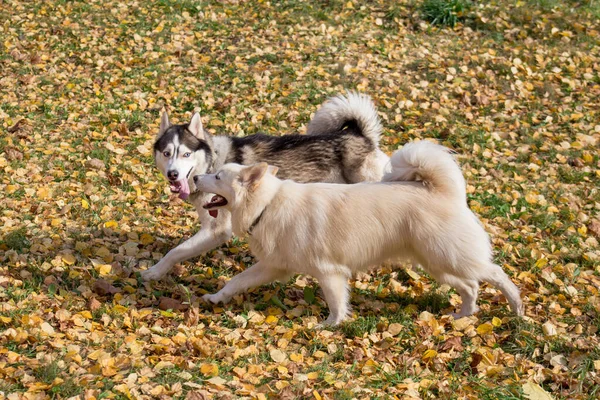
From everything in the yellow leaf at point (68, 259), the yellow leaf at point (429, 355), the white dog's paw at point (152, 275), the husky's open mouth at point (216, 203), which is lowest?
the yellow leaf at point (429, 355)

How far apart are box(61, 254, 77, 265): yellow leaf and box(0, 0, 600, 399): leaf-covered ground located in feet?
0.11

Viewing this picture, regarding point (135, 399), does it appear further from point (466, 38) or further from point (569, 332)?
point (466, 38)

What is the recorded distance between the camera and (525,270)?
20.8ft

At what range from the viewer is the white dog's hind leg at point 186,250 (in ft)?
19.7

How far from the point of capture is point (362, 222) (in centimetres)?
521

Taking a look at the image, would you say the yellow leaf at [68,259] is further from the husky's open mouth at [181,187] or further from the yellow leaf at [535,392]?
the yellow leaf at [535,392]

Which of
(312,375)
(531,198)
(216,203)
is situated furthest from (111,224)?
(531,198)

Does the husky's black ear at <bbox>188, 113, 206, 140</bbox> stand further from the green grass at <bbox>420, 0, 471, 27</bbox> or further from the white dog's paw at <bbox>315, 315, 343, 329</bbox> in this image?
the green grass at <bbox>420, 0, 471, 27</bbox>

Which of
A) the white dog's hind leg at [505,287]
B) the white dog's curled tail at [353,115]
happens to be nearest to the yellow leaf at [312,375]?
the white dog's hind leg at [505,287]

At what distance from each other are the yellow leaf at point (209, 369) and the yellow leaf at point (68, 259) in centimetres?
207

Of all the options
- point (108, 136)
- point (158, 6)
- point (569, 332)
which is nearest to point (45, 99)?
point (108, 136)

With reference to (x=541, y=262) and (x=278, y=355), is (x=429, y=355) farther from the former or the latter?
(x=541, y=262)

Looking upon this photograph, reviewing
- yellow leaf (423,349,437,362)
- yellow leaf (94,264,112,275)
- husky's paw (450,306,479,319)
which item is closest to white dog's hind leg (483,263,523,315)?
husky's paw (450,306,479,319)

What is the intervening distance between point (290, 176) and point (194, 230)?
1.18 m
